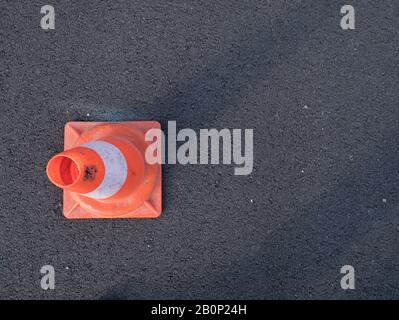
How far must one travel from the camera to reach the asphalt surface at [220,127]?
2.59m

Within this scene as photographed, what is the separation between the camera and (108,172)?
2.21 m

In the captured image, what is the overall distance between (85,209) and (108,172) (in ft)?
1.44

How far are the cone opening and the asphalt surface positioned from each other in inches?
20.8

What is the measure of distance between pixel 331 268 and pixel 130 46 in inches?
70.2

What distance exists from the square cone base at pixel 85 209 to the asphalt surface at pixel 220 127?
0.22 ft

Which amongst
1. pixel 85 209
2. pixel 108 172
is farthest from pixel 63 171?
pixel 85 209

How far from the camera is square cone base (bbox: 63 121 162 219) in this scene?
99.7 inches

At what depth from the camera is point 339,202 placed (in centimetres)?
260

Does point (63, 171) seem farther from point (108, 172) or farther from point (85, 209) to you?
point (85, 209)

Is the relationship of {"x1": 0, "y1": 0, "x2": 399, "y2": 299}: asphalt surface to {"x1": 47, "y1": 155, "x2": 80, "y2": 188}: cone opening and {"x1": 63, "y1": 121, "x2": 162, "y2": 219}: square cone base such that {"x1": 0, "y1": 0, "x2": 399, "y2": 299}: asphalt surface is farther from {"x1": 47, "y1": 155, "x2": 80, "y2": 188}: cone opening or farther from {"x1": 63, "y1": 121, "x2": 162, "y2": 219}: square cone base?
{"x1": 47, "y1": 155, "x2": 80, "y2": 188}: cone opening

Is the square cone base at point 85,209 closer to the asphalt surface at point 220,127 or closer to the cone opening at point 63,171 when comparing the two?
the asphalt surface at point 220,127

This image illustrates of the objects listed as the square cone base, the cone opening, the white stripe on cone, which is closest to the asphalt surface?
the square cone base

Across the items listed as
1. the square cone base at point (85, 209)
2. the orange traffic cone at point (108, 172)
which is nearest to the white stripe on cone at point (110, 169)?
the orange traffic cone at point (108, 172)
